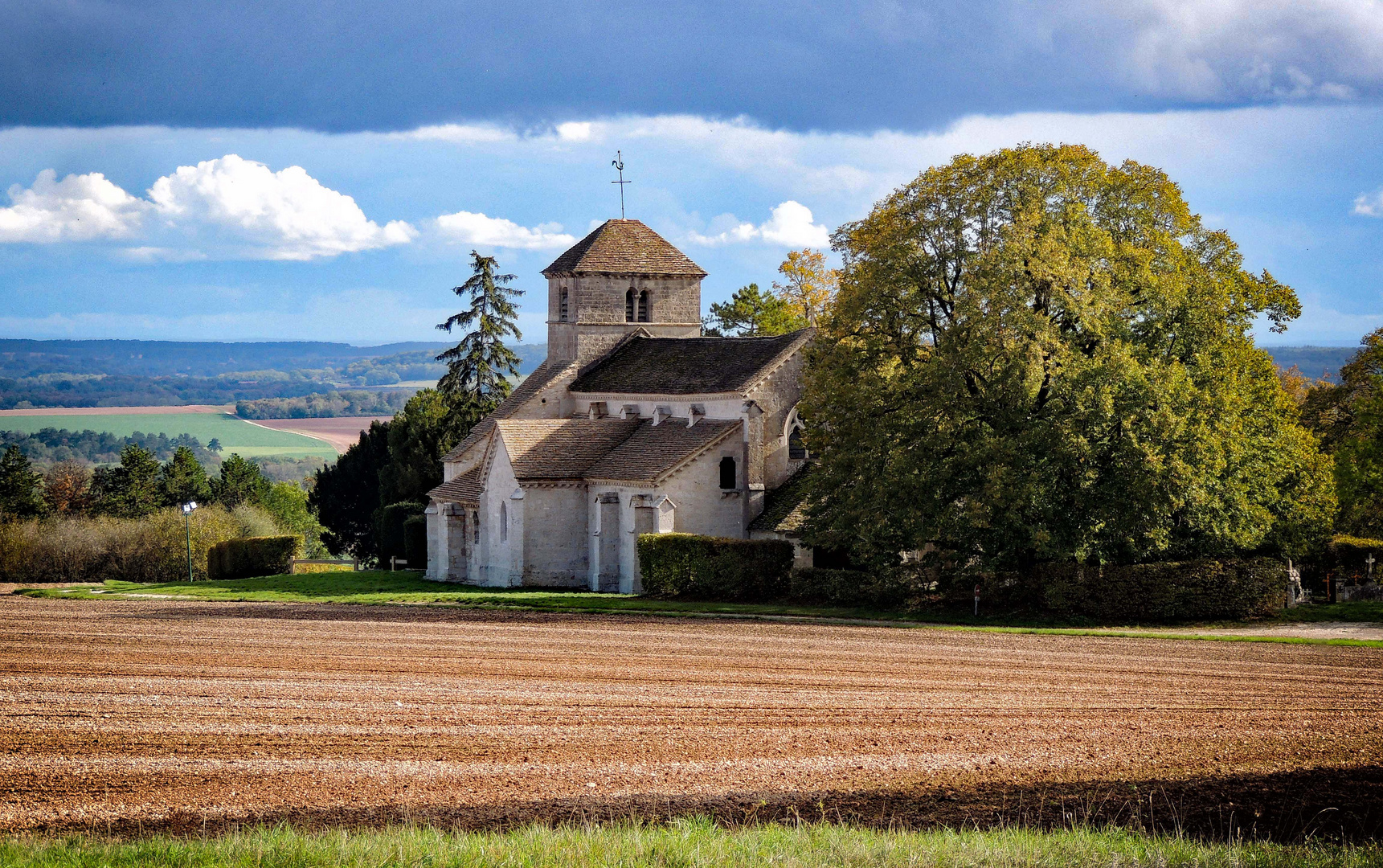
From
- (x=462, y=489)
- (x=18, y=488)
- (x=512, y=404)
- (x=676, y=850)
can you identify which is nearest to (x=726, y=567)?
(x=462, y=489)

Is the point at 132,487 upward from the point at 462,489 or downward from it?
upward

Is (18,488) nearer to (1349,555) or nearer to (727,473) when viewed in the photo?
(727,473)

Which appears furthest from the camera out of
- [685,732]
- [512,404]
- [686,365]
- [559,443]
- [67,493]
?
[67,493]

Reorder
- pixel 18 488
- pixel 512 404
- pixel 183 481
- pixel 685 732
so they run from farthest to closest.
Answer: pixel 183 481
pixel 18 488
pixel 512 404
pixel 685 732

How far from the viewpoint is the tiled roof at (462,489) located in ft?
171

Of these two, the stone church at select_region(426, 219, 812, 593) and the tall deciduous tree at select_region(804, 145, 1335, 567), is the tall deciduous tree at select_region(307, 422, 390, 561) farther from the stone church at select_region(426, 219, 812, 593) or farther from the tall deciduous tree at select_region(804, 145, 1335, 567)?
the tall deciduous tree at select_region(804, 145, 1335, 567)

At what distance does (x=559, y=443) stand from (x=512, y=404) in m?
8.30

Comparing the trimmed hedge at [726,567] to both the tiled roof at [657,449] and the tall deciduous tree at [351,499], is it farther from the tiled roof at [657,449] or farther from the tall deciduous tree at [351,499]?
the tall deciduous tree at [351,499]

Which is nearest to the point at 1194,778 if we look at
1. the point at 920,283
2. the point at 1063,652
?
the point at 1063,652

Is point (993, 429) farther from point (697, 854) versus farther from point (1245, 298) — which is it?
point (697, 854)

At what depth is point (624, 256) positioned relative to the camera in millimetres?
58812

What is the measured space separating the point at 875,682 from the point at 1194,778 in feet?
28.6

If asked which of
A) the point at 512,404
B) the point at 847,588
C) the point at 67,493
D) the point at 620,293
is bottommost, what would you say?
the point at 847,588

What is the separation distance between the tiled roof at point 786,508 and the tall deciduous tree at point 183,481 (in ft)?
198
